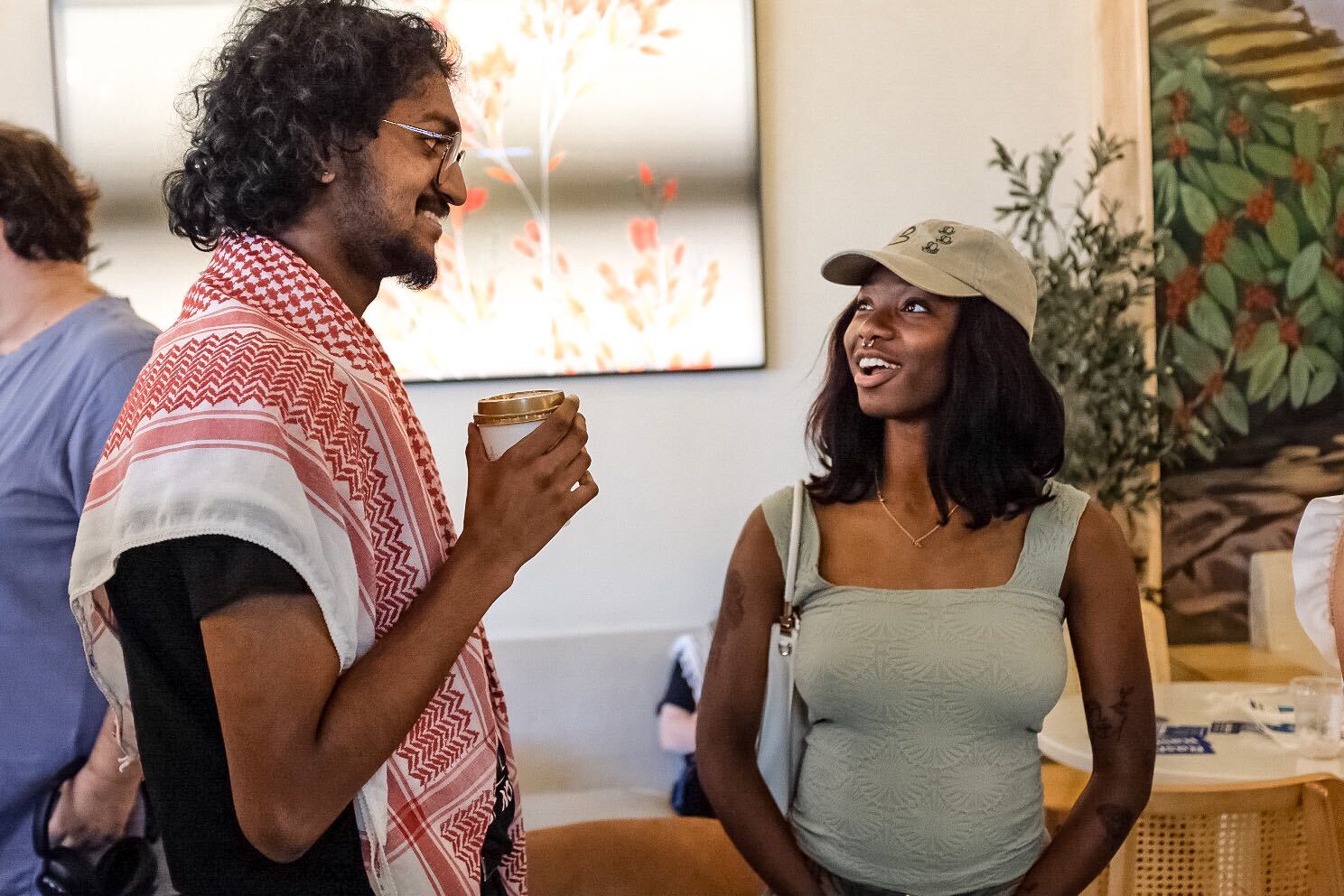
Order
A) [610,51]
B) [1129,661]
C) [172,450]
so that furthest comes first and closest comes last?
[610,51] < [1129,661] < [172,450]

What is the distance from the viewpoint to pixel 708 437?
328cm

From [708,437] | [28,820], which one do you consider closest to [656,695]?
[708,437]

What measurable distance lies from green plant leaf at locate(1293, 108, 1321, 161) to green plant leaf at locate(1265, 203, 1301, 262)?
173mm

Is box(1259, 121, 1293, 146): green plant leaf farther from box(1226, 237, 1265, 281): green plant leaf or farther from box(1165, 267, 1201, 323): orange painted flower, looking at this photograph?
box(1165, 267, 1201, 323): orange painted flower

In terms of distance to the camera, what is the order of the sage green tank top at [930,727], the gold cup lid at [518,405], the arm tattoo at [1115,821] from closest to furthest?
the gold cup lid at [518,405] → the sage green tank top at [930,727] → the arm tattoo at [1115,821]

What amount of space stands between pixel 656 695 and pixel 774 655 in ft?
5.88

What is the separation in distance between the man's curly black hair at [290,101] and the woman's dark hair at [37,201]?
0.68 meters

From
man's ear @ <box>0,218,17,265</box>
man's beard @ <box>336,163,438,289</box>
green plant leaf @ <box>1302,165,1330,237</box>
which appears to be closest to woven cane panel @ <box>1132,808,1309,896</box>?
man's beard @ <box>336,163,438,289</box>

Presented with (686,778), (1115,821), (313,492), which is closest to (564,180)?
(686,778)

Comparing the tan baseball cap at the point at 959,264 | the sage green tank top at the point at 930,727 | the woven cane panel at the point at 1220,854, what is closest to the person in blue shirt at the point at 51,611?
the sage green tank top at the point at 930,727

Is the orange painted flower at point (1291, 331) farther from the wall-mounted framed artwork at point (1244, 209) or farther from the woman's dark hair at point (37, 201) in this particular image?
the woman's dark hair at point (37, 201)

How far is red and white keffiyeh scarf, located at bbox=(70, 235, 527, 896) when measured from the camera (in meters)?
0.89

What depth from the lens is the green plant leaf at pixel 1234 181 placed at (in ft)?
10.4

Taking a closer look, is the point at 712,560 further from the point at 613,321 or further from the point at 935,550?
the point at 935,550
